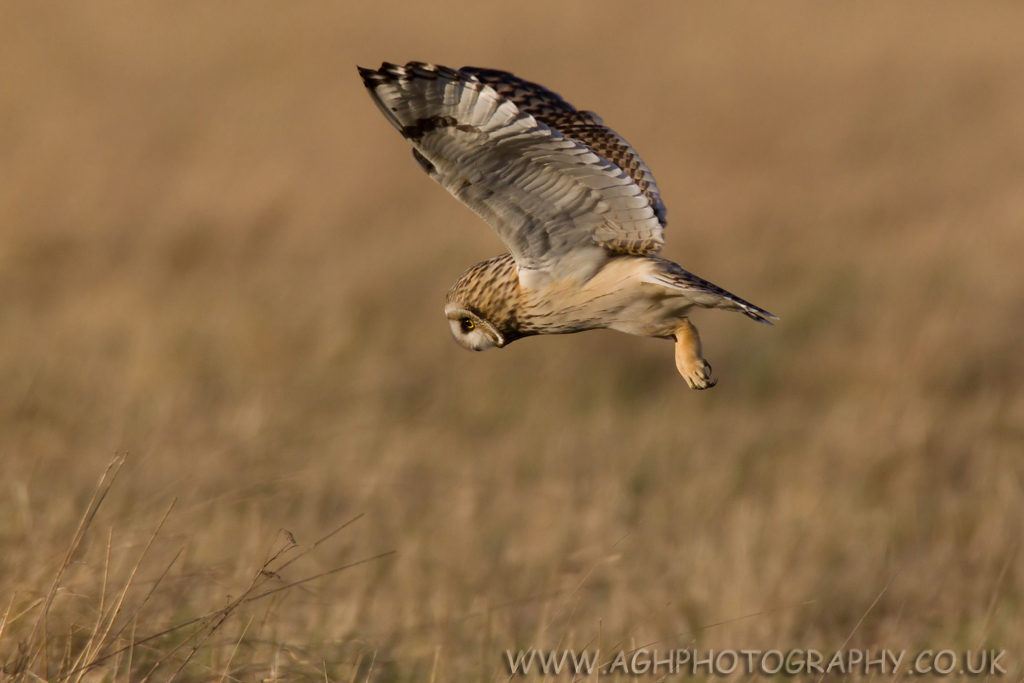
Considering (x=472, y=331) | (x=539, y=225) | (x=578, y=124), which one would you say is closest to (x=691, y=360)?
(x=539, y=225)

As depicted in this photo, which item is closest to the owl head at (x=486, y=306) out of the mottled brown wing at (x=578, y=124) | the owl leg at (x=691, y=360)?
the owl leg at (x=691, y=360)

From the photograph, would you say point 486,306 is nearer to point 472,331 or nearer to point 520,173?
point 472,331

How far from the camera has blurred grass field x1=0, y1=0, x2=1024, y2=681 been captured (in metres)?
4.37

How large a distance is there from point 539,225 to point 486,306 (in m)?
0.23

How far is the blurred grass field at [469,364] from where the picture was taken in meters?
4.37

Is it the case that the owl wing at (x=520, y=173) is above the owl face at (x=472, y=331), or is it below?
above

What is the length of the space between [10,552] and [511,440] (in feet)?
13.0

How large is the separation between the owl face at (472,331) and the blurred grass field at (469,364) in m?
0.78

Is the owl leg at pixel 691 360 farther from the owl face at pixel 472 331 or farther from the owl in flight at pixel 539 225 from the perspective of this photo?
the owl face at pixel 472 331

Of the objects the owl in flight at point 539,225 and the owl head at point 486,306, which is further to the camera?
the owl head at point 486,306

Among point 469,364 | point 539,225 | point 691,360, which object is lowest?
point 691,360

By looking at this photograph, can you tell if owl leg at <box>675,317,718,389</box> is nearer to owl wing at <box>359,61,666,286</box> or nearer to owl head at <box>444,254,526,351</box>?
owl wing at <box>359,61,666,286</box>

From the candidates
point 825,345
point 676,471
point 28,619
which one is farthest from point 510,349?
point 28,619

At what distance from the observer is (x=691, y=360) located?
2223 millimetres
